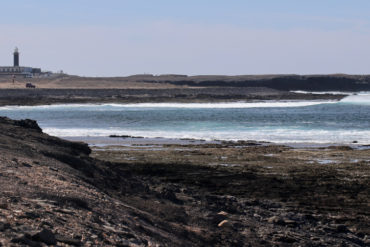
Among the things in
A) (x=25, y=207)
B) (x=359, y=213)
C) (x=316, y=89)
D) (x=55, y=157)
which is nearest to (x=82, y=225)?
(x=25, y=207)

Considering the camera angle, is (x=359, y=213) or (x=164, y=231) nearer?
(x=164, y=231)

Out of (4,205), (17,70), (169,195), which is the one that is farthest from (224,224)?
(17,70)

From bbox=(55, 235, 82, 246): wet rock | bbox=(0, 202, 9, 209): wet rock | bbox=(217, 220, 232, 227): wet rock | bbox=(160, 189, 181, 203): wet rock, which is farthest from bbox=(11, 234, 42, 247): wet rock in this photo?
bbox=(160, 189, 181, 203): wet rock

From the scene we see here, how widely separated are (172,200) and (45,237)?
5.78m

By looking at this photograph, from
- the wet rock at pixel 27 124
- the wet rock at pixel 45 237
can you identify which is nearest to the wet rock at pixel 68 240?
the wet rock at pixel 45 237

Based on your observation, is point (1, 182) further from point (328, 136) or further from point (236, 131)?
point (236, 131)

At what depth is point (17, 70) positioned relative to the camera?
135 meters

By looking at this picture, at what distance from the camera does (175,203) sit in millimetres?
13188

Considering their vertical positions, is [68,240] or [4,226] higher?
[4,226]

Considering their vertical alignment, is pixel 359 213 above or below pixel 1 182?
below

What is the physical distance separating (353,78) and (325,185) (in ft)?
433

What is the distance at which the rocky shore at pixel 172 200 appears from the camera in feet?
29.1

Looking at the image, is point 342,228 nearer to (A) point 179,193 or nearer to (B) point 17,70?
(A) point 179,193

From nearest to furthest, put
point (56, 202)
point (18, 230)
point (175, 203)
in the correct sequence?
point (18, 230), point (56, 202), point (175, 203)
